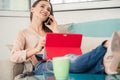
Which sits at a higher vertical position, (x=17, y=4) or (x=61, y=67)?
(x=17, y=4)

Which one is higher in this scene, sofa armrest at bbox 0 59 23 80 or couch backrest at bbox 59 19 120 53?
couch backrest at bbox 59 19 120 53

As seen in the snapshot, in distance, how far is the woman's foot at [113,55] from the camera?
1032mm

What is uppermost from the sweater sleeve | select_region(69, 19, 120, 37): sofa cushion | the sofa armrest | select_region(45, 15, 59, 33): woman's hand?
select_region(45, 15, 59, 33): woman's hand

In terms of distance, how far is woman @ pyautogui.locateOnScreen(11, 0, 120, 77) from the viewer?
3.67ft

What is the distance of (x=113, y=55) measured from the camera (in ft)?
3.53

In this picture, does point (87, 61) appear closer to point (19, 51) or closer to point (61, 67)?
point (61, 67)

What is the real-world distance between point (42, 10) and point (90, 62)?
→ 100 centimetres

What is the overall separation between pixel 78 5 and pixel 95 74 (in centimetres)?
155

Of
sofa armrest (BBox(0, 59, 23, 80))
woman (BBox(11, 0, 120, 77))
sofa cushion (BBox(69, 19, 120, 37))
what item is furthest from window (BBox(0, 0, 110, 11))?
sofa armrest (BBox(0, 59, 23, 80))

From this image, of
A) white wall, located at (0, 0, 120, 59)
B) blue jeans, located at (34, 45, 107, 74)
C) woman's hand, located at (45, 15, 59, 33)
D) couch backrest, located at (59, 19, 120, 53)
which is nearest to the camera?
blue jeans, located at (34, 45, 107, 74)

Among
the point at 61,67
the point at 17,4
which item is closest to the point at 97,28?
the point at 17,4

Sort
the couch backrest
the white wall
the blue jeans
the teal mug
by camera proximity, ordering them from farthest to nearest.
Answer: the white wall → the couch backrest → the blue jeans → the teal mug

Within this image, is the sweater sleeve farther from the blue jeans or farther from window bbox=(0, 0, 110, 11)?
window bbox=(0, 0, 110, 11)

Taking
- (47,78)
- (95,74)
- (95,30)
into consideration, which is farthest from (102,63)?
(95,30)
